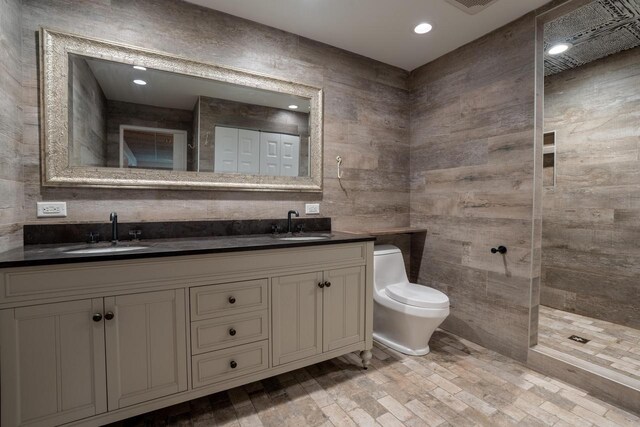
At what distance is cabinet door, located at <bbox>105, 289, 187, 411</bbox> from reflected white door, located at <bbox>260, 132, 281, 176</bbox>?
44.1 inches

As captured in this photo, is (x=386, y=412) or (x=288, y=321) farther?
(x=288, y=321)

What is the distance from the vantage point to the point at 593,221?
9.09ft

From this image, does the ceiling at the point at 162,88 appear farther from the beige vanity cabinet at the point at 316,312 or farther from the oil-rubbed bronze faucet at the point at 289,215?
the beige vanity cabinet at the point at 316,312

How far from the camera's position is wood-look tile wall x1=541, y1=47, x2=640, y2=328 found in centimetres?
255

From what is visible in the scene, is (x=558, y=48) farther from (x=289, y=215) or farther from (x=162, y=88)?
(x=162, y=88)

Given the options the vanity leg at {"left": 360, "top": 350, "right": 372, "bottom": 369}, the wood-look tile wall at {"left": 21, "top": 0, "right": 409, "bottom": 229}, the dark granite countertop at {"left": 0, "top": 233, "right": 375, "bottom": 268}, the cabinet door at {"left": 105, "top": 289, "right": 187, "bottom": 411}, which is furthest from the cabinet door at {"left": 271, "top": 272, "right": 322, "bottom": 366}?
the wood-look tile wall at {"left": 21, "top": 0, "right": 409, "bottom": 229}

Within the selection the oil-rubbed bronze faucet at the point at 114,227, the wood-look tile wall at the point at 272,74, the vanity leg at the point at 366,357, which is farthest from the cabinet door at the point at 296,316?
the oil-rubbed bronze faucet at the point at 114,227

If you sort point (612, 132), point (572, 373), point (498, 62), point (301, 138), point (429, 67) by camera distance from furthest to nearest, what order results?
point (429, 67)
point (612, 132)
point (301, 138)
point (498, 62)
point (572, 373)

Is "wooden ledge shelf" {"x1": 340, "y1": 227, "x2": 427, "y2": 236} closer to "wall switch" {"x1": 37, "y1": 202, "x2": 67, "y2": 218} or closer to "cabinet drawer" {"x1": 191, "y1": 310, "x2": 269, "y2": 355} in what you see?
"cabinet drawer" {"x1": 191, "y1": 310, "x2": 269, "y2": 355}

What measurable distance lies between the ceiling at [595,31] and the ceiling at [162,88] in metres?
2.18

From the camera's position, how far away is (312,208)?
247 cm

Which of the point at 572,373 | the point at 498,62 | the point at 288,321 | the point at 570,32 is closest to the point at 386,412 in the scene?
the point at 288,321

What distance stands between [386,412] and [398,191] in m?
1.90

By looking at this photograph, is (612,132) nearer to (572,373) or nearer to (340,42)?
(572,373)
